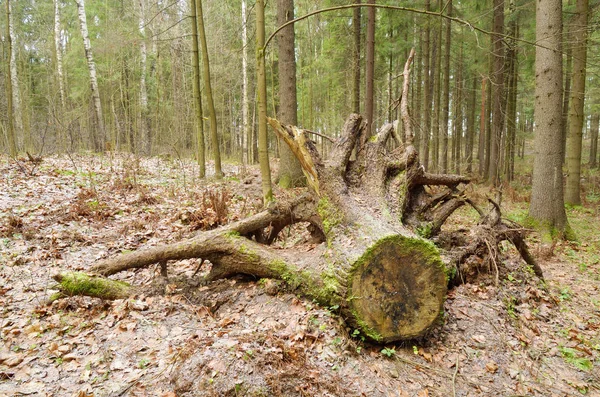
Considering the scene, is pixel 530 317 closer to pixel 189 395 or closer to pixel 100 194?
pixel 189 395

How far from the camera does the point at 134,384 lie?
258cm

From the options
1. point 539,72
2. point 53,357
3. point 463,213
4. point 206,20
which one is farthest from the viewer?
point 206,20

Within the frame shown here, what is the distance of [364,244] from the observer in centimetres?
330

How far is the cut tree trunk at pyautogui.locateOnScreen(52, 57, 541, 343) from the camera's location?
126 inches

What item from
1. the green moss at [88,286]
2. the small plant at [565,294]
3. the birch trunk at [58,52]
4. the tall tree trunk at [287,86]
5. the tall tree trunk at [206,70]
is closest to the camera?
the green moss at [88,286]

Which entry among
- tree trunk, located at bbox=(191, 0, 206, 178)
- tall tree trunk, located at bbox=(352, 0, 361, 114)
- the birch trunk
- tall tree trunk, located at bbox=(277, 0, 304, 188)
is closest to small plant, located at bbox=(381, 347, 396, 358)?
tall tree trunk, located at bbox=(277, 0, 304, 188)

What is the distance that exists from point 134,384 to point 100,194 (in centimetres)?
602

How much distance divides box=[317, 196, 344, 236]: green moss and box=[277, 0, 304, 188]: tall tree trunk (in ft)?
13.7

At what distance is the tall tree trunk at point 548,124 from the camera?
6.32 m

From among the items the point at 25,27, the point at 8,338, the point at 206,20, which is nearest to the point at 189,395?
the point at 8,338

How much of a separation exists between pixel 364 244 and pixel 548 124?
5.71 meters

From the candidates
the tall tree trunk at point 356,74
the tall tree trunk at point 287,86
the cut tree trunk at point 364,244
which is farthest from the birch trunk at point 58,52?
the cut tree trunk at point 364,244

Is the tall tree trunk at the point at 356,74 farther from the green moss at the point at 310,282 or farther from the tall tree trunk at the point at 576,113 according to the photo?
Result: the green moss at the point at 310,282

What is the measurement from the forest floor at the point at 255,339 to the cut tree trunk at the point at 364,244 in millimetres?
243
